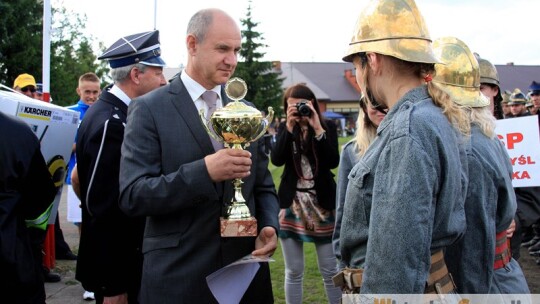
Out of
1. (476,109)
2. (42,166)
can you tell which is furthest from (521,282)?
(42,166)

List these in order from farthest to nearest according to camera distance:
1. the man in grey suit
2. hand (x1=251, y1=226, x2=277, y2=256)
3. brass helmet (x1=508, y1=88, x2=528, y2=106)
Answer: brass helmet (x1=508, y1=88, x2=528, y2=106) < hand (x1=251, y1=226, x2=277, y2=256) < the man in grey suit

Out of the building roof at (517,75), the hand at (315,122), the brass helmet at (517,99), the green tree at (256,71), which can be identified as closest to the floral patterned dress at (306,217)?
the hand at (315,122)

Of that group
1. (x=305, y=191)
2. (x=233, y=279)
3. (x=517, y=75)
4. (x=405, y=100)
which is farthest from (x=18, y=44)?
(x=517, y=75)

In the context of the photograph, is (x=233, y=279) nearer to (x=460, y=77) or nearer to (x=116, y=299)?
(x=116, y=299)

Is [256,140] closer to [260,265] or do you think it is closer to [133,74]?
[260,265]

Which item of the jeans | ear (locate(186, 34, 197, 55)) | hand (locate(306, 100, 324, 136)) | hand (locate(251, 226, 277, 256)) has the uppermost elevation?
ear (locate(186, 34, 197, 55))

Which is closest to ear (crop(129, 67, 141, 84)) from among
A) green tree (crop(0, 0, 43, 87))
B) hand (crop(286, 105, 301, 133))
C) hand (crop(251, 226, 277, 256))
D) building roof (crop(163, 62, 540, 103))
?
hand (crop(251, 226, 277, 256))

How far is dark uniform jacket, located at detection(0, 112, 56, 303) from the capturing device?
2314 millimetres

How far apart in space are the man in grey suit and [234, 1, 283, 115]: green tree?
4495 cm

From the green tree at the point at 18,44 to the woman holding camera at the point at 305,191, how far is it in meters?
21.1

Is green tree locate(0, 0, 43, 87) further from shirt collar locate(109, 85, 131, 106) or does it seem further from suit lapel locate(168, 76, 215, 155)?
suit lapel locate(168, 76, 215, 155)

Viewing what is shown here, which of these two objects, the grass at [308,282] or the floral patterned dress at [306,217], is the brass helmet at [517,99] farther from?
the floral patterned dress at [306,217]

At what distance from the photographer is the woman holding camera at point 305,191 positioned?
14.9ft

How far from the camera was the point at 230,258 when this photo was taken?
2.49m
